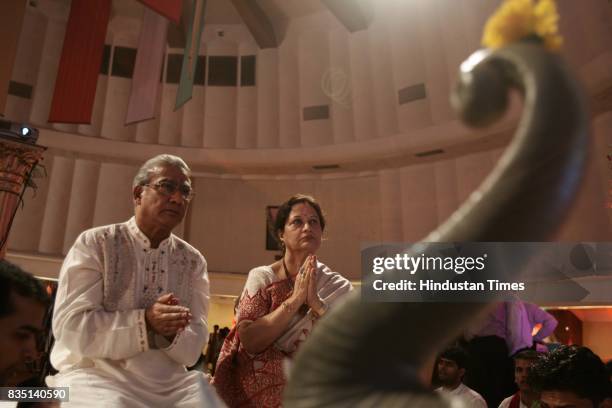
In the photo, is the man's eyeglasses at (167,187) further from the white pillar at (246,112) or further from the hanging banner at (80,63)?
the white pillar at (246,112)

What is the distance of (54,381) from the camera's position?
2.07 meters

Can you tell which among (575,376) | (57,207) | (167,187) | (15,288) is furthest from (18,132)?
(57,207)

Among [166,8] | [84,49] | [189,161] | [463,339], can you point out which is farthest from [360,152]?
[463,339]

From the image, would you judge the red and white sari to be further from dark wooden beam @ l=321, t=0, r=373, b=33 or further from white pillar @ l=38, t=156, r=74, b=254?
white pillar @ l=38, t=156, r=74, b=254

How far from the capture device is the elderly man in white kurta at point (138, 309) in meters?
1.96

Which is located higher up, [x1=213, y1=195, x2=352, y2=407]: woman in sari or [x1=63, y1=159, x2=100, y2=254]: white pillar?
[x1=63, y1=159, x2=100, y2=254]: white pillar

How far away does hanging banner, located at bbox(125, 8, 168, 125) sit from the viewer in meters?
10.5

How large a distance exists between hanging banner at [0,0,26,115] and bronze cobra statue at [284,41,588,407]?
23.6 ft

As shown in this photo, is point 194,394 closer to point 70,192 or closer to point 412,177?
point 412,177

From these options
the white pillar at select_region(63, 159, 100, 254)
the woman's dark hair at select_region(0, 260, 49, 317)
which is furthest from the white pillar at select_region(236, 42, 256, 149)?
the woman's dark hair at select_region(0, 260, 49, 317)

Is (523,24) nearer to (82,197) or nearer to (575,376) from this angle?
(575,376)

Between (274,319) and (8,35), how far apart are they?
5980mm

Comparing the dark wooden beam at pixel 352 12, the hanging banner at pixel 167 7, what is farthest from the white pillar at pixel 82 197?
the dark wooden beam at pixel 352 12

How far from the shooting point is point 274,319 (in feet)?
7.67
